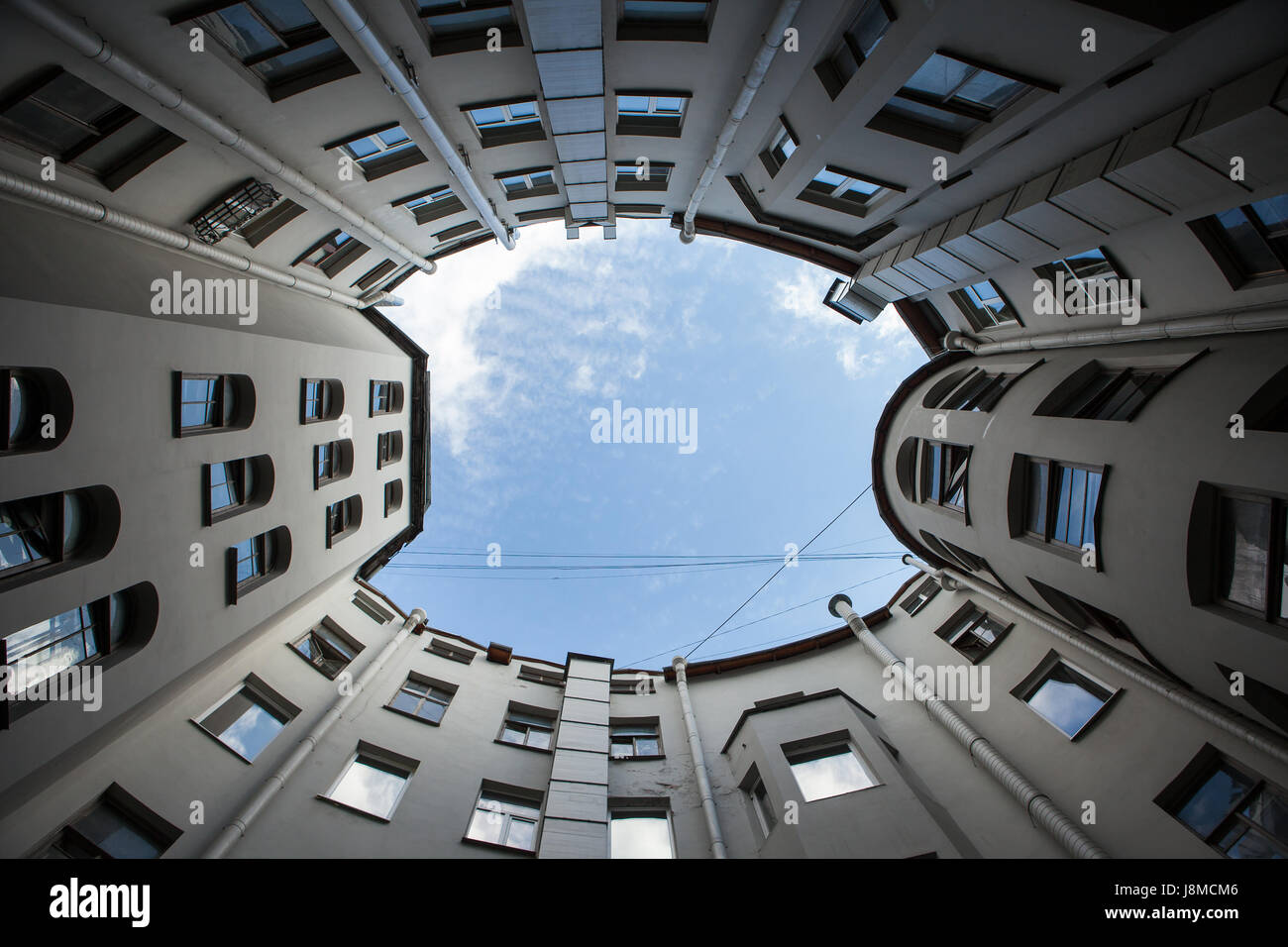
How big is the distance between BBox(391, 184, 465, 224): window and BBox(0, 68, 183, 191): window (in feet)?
26.0

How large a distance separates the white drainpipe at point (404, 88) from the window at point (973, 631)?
2329cm

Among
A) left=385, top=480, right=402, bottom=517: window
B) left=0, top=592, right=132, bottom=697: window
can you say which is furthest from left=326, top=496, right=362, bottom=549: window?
left=0, top=592, right=132, bottom=697: window

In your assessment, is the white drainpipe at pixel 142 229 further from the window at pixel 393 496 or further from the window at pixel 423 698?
the window at pixel 423 698

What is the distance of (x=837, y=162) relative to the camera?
48.7 ft

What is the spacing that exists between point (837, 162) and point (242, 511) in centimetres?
1914

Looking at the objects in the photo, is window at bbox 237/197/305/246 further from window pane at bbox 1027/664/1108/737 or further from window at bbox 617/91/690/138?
window pane at bbox 1027/664/1108/737

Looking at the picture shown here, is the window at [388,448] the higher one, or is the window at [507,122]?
the window at [507,122]

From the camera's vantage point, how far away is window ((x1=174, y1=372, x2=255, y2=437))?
444 inches

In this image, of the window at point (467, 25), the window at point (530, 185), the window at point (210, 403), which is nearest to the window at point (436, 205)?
the window at point (530, 185)

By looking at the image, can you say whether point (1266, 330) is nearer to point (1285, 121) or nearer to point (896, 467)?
point (1285, 121)

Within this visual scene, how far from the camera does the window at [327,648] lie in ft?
57.8

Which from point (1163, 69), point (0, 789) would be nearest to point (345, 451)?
point (0, 789)

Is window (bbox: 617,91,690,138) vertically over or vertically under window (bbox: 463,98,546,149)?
over

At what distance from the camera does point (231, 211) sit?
13234 mm
